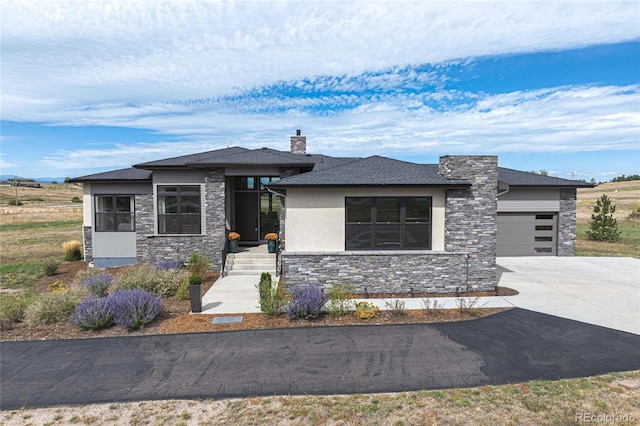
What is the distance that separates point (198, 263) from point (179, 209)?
102 inches

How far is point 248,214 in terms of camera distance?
17203 mm

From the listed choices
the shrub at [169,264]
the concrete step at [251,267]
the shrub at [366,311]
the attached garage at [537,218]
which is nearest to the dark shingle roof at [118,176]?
the shrub at [169,264]

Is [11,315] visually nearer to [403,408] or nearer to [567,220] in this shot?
[403,408]

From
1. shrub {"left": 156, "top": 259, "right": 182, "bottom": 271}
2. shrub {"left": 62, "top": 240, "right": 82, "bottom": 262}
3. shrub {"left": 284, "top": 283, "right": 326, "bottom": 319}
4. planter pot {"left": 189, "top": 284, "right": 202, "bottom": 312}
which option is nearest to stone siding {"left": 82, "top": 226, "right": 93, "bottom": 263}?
shrub {"left": 62, "top": 240, "right": 82, "bottom": 262}

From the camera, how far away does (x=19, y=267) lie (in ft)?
55.8

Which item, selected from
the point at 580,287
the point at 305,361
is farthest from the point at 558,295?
the point at 305,361

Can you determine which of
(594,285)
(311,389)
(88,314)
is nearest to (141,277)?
(88,314)

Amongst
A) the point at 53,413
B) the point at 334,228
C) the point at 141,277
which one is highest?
the point at 334,228

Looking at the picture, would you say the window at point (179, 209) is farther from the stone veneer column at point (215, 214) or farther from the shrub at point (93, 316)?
the shrub at point (93, 316)

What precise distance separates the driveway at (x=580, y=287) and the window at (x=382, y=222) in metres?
3.61

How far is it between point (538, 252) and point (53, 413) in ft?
66.1

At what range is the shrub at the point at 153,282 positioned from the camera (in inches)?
443

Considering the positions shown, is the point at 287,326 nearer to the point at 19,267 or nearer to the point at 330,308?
the point at 330,308

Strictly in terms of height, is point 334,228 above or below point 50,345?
above
